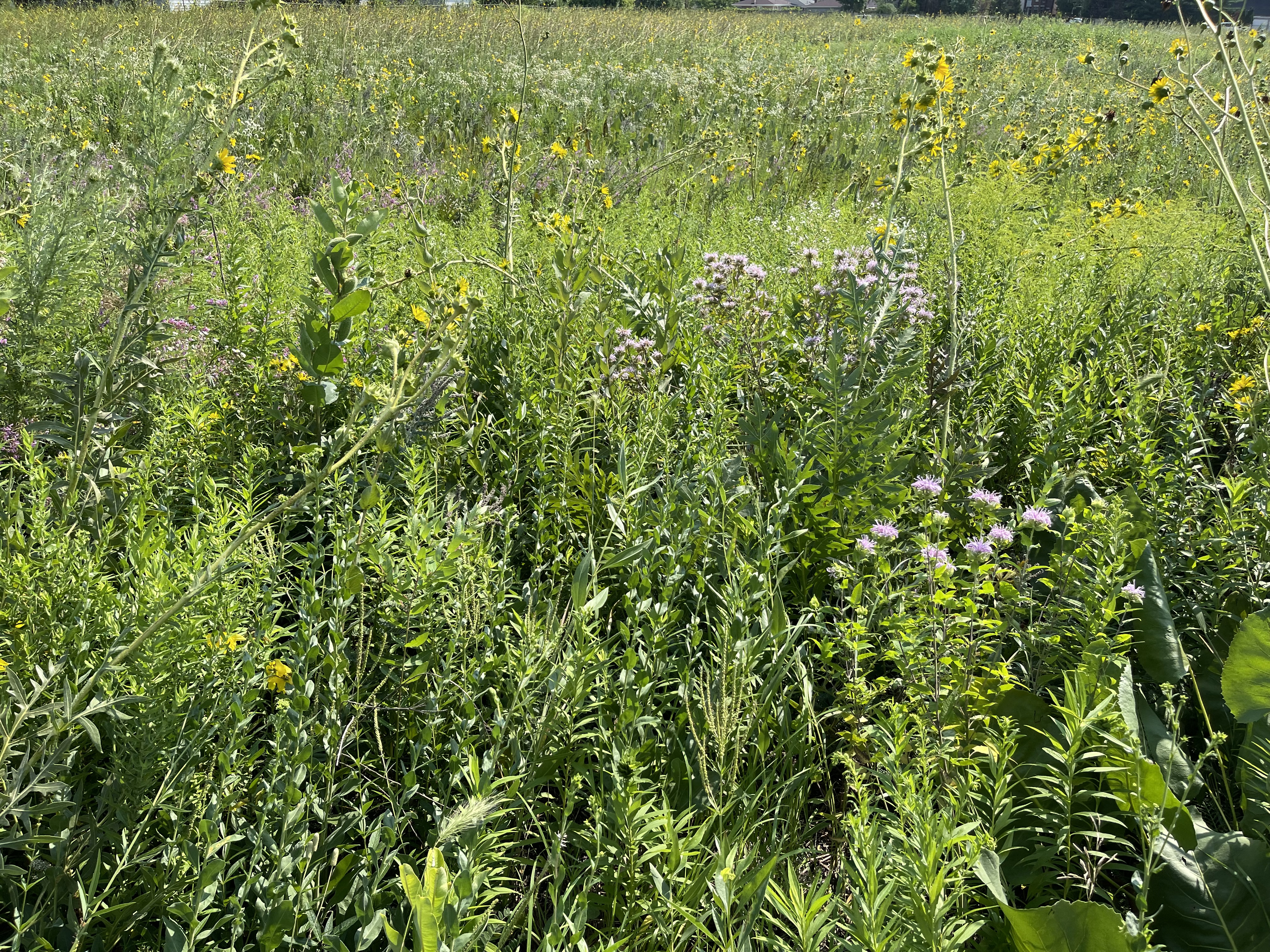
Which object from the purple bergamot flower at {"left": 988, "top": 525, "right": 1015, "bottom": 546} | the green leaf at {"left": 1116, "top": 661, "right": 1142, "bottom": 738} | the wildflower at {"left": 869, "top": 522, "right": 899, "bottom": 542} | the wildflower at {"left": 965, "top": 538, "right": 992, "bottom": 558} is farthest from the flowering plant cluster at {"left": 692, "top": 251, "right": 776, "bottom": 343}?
the green leaf at {"left": 1116, "top": 661, "right": 1142, "bottom": 738}

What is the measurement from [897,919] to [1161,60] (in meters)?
16.8

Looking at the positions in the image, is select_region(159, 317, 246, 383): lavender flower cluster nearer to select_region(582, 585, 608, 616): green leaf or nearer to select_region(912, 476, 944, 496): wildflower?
select_region(582, 585, 608, 616): green leaf

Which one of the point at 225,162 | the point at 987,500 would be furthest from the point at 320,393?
the point at 987,500

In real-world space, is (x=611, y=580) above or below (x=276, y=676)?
below

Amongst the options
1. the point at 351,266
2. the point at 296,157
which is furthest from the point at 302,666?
the point at 296,157

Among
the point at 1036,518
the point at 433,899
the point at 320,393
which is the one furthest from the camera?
the point at 1036,518

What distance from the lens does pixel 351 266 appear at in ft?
4.03

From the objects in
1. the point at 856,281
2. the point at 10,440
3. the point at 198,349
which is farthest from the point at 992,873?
the point at 198,349

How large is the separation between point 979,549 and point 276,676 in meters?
1.20

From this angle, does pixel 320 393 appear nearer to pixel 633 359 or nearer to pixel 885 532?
pixel 885 532

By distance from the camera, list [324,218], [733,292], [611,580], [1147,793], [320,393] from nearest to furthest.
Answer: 1. [324,218]
2. [320,393]
3. [1147,793]
4. [611,580]
5. [733,292]

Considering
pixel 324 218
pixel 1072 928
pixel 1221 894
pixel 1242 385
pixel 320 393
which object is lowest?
pixel 1221 894

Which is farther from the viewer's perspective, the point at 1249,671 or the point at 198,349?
the point at 198,349

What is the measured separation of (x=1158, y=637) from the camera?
1.66 meters
